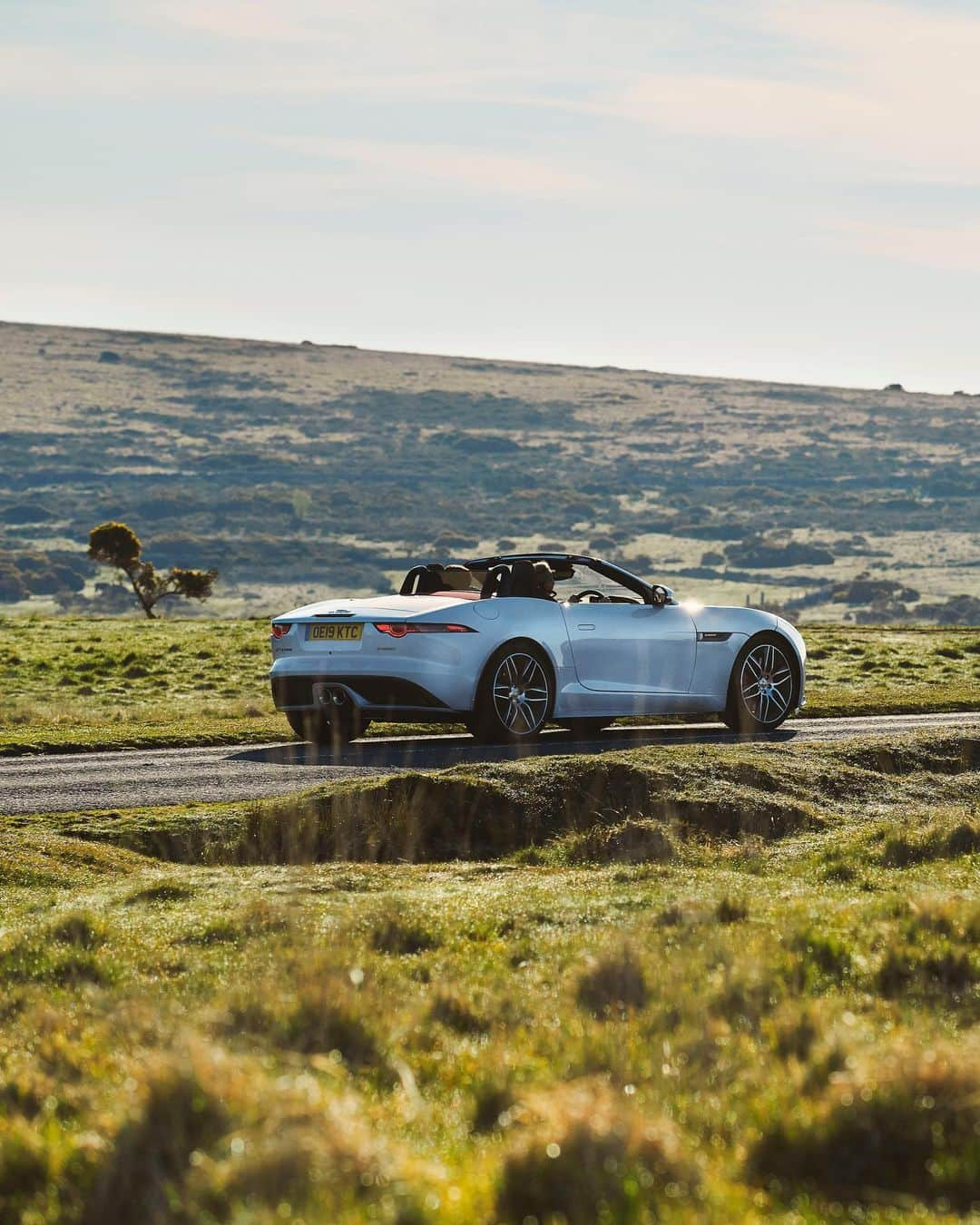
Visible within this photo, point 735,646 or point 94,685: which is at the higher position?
point 735,646

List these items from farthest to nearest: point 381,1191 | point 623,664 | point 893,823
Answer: point 623,664, point 893,823, point 381,1191

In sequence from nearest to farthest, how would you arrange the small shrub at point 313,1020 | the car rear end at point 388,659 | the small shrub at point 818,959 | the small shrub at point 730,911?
1. the small shrub at point 313,1020
2. the small shrub at point 818,959
3. the small shrub at point 730,911
4. the car rear end at point 388,659

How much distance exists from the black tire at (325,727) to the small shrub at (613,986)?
9087 mm

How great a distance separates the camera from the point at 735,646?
15531 mm

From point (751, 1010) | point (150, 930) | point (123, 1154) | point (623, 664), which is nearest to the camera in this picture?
point (123, 1154)

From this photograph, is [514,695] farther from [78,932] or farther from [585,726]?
[78,932]

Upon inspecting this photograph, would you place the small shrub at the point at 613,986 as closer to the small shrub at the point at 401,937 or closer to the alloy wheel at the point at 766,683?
the small shrub at the point at 401,937

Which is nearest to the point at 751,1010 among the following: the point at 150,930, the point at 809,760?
the point at 150,930

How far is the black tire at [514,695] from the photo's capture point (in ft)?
45.4

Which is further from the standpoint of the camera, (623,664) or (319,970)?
(623,664)

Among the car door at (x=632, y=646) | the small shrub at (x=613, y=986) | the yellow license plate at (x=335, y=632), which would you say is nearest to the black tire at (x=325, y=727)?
the yellow license plate at (x=335, y=632)

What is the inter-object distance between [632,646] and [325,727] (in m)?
2.97

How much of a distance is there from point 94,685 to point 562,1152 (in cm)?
2422

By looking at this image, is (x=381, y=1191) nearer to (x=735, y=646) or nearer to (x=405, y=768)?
(x=405, y=768)
